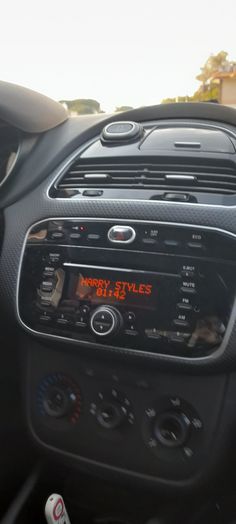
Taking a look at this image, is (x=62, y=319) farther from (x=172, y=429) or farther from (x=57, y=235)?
(x=172, y=429)

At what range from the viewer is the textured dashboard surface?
1.23 metres

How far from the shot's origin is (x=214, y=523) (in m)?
1.53

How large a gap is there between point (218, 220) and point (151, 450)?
25.4 inches

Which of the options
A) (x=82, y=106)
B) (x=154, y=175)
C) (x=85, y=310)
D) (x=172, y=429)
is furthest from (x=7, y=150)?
(x=172, y=429)

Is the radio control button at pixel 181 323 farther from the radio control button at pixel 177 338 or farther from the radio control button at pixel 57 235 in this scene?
the radio control button at pixel 57 235

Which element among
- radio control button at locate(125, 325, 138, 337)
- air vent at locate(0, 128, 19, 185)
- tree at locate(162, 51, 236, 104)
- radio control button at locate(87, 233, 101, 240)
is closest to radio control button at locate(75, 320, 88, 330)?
radio control button at locate(125, 325, 138, 337)

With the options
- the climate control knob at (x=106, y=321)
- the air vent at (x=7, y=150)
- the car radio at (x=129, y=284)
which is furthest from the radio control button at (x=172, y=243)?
the air vent at (x=7, y=150)

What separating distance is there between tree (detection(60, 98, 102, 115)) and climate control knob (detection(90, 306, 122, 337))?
92 cm

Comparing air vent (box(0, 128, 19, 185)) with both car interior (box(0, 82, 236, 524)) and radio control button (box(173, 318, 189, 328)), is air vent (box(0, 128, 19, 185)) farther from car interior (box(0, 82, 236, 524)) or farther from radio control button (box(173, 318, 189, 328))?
radio control button (box(173, 318, 189, 328))

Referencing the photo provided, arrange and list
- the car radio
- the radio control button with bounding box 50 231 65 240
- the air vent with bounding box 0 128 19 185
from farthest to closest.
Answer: the air vent with bounding box 0 128 19 185
the radio control button with bounding box 50 231 65 240
the car radio

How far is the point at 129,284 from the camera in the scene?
4.30 ft

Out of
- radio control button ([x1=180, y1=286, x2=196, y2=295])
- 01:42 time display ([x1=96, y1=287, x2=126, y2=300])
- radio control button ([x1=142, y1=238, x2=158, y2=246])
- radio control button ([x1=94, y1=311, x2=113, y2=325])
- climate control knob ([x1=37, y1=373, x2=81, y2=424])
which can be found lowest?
climate control knob ([x1=37, y1=373, x2=81, y2=424])

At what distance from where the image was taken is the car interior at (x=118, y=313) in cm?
125

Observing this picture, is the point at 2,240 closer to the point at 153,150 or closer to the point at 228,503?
the point at 153,150
